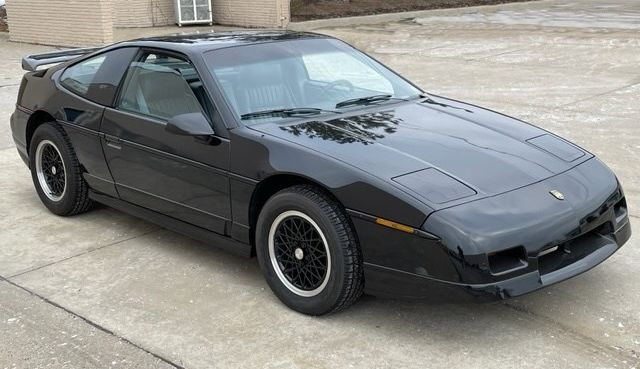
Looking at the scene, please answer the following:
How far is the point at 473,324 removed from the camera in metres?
3.63

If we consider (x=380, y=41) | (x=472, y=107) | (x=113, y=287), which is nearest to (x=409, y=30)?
(x=380, y=41)

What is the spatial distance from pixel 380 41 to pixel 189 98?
448 inches

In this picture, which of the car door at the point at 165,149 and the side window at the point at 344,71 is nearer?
the car door at the point at 165,149

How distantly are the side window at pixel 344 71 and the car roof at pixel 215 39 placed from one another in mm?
253

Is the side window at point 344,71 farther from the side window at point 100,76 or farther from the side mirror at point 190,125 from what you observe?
the side window at point 100,76

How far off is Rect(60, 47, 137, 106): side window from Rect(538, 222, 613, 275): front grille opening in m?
2.94

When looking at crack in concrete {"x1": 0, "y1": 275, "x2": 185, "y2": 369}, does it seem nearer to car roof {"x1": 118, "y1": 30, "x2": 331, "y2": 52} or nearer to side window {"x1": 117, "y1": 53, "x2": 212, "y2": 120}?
side window {"x1": 117, "y1": 53, "x2": 212, "y2": 120}

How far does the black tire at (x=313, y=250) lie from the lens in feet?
11.4

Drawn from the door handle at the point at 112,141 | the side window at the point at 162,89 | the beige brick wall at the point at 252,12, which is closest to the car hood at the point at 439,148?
the side window at the point at 162,89

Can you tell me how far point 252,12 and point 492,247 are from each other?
1544 cm

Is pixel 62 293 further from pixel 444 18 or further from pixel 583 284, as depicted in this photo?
pixel 444 18

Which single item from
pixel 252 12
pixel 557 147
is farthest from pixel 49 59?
pixel 252 12

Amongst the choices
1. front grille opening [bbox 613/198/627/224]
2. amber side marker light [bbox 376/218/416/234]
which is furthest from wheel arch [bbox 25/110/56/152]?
front grille opening [bbox 613/198/627/224]

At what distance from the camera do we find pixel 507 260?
328cm
